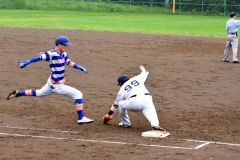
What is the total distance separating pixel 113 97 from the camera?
56.8 ft

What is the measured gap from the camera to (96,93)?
17.9 m

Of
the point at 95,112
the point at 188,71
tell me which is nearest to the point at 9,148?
the point at 95,112

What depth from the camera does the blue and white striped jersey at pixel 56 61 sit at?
43.9 ft

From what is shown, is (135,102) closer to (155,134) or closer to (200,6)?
(155,134)

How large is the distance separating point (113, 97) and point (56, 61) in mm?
4111

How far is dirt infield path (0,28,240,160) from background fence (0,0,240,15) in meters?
29.2

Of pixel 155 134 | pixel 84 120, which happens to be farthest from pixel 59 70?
pixel 155 134

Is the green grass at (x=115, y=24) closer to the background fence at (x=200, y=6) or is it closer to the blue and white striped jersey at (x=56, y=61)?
the background fence at (x=200, y=6)

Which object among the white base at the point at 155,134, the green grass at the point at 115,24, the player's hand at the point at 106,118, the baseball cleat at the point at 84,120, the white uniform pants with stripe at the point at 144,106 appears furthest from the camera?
the green grass at the point at 115,24

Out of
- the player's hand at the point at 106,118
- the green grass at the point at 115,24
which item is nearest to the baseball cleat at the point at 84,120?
the player's hand at the point at 106,118

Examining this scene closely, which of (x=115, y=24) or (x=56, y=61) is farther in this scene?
(x=115, y=24)

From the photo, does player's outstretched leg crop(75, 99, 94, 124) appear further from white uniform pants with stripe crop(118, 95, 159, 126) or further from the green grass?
the green grass

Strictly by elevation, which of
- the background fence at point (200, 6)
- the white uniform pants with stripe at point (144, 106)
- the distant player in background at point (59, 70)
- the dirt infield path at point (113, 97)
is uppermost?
the distant player in background at point (59, 70)

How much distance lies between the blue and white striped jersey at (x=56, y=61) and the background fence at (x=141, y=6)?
4682cm
